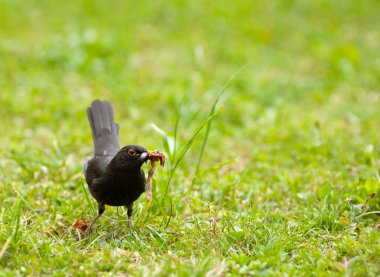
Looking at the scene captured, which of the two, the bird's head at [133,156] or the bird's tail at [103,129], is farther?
the bird's tail at [103,129]

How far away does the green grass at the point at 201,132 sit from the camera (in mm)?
4508

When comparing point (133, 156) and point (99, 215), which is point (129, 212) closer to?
point (99, 215)

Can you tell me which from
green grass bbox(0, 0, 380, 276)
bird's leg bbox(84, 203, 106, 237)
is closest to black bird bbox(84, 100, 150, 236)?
bird's leg bbox(84, 203, 106, 237)

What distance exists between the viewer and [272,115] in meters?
8.51

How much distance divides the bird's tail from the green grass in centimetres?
53

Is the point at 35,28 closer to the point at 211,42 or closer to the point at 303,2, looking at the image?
the point at 211,42

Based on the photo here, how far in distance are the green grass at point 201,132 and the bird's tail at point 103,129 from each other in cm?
53

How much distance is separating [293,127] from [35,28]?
234 inches

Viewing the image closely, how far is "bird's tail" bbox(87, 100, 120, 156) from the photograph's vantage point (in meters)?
5.70

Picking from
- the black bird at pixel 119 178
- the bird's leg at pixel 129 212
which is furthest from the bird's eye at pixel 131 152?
the bird's leg at pixel 129 212

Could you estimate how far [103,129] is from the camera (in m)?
5.89

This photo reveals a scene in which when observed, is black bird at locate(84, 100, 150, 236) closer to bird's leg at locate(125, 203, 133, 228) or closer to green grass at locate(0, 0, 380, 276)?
bird's leg at locate(125, 203, 133, 228)

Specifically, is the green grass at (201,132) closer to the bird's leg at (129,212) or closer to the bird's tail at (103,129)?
the bird's leg at (129,212)

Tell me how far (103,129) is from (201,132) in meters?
2.16
